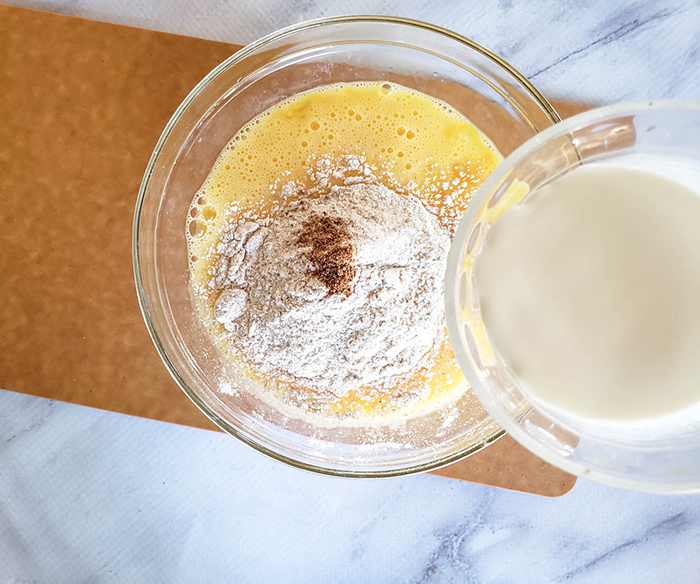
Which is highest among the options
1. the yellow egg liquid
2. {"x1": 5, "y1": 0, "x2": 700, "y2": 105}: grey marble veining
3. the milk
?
{"x1": 5, "y1": 0, "x2": 700, "y2": 105}: grey marble veining

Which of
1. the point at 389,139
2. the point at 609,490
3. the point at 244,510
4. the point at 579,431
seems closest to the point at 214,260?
the point at 389,139

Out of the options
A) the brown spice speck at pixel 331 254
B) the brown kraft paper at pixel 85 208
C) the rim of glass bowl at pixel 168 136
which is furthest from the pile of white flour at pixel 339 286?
the brown kraft paper at pixel 85 208

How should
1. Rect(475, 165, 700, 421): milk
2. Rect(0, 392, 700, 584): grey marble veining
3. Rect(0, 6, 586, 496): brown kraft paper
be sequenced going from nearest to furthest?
Rect(475, 165, 700, 421): milk → Rect(0, 6, 586, 496): brown kraft paper → Rect(0, 392, 700, 584): grey marble veining

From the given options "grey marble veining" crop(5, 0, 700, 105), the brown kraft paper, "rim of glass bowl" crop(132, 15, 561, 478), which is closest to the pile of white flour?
"rim of glass bowl" crop(132, 15, 561, 478)

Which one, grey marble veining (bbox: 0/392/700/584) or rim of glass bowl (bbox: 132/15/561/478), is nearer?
rim of glass bowl (bbox: 132/15/561/478)

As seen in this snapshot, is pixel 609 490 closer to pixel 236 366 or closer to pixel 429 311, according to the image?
pixel 429 311

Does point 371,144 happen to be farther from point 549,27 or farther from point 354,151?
point 549,27

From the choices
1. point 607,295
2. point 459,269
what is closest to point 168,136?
point 459,269

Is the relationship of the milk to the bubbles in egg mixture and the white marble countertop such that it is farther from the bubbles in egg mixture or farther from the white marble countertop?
the white marble countertop
